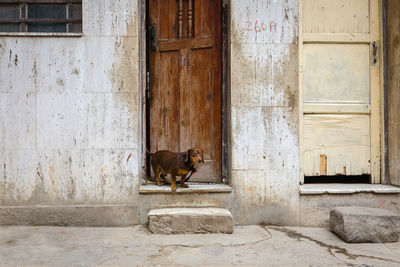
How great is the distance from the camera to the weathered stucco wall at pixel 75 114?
452 centimetres

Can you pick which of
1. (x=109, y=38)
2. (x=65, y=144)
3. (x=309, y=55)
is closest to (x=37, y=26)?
(x=109, y=38)

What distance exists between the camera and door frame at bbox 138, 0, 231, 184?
4.85m

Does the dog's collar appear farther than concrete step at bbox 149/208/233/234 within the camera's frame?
Yes

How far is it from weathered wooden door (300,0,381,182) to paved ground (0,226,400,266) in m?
1.20

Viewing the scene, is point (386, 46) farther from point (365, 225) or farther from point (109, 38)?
point (109, 38)

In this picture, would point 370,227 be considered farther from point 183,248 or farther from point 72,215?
point 72,215

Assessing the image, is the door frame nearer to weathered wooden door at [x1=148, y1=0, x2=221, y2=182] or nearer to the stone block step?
weathered wooden door at [x1=148, y1=0, x2=221, y2=182]

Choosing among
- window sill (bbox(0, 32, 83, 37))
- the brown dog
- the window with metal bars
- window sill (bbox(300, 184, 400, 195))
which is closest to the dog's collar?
the brown dog

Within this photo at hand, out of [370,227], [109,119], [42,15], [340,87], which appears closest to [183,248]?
[109,119]

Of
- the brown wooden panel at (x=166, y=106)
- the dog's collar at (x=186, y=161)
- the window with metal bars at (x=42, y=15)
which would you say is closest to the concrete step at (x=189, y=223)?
the dog's collar at (x=186, y=161)

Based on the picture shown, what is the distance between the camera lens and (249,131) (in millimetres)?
4664

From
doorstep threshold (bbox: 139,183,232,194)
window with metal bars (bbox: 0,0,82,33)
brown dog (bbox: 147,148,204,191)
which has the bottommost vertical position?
doorstep threshold (bbox: 139,183,232,194)

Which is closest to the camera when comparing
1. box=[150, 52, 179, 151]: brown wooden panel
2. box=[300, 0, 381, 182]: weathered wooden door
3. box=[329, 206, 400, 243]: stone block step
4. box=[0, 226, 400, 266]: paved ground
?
box=[0, 226, 400, 266]: paved ground

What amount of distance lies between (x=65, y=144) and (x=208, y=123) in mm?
2113
